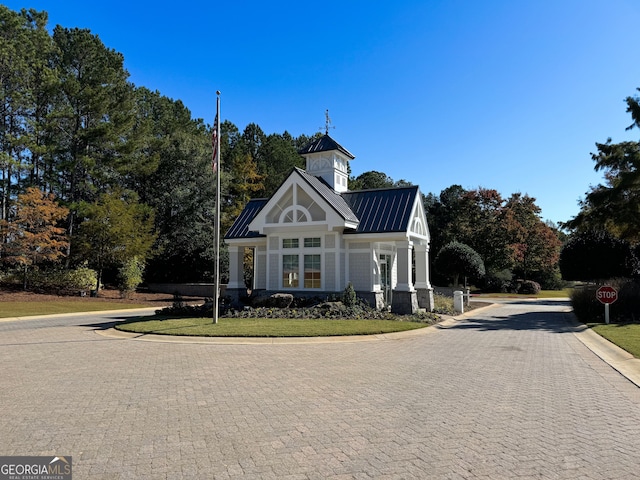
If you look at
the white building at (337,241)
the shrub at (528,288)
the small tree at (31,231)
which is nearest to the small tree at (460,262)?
the shrub at (528,288)

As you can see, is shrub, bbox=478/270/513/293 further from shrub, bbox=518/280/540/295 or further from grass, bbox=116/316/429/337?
grass, bbox=116/316/429/337

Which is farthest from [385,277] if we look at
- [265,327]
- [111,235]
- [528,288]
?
[528,288]

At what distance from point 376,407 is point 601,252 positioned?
956 inches

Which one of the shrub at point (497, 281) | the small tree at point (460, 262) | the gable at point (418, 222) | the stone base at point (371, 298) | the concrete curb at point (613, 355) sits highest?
the gable at point (418, 222)

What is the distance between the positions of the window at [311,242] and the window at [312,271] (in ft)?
1.88

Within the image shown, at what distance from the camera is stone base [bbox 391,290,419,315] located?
21.0m

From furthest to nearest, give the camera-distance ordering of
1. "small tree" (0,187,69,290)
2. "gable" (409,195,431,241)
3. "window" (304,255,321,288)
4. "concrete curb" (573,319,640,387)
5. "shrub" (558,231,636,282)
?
"small tree" (0,187,69,290) → "shrub" (558,231,636,282) → "gable" (409,195,431,241) → "window" (304,255,321,288) → "concrete curb" (573,319,640,387)

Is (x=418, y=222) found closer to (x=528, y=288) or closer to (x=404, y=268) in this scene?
(x=404, y=268)

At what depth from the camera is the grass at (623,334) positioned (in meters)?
12.3

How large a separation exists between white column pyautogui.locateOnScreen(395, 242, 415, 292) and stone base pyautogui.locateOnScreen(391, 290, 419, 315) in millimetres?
238

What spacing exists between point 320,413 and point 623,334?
526 inches

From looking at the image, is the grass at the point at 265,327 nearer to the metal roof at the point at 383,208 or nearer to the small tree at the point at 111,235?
the metal roof at the point at 383,208

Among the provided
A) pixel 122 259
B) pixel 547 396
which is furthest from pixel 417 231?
pixel 122 259

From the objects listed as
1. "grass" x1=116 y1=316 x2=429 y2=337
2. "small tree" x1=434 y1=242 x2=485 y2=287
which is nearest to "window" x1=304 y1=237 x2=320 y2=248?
"grass" x1=116 y1=316 x2=429 y2=337
